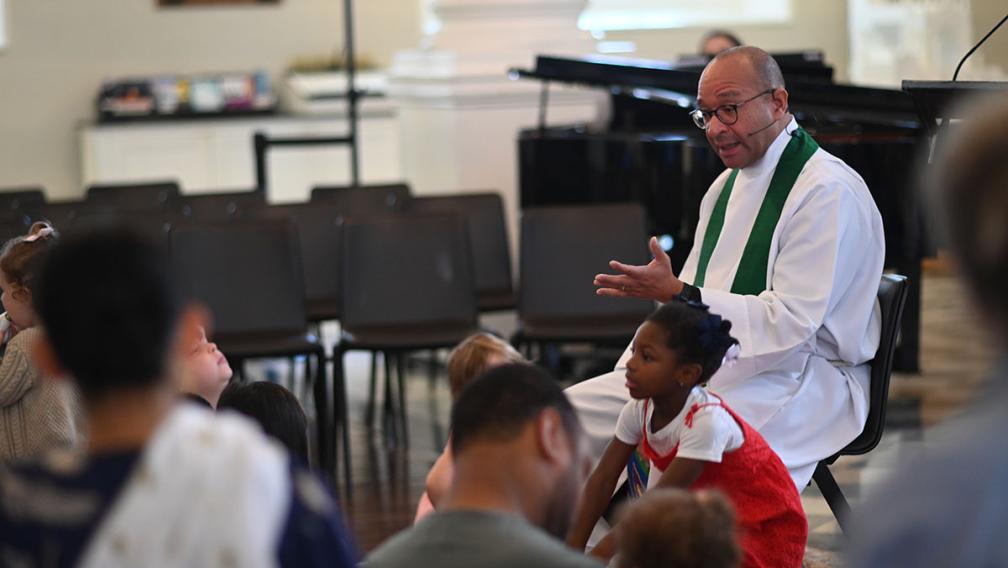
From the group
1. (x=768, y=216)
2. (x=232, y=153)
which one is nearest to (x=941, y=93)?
(x=768, y=216)

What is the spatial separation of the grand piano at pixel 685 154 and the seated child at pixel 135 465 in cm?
435

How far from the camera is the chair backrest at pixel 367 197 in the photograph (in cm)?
682

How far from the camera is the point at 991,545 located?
127 centimetres

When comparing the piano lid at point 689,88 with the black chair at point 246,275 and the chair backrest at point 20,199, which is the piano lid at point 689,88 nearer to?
the black chair at point 246,275

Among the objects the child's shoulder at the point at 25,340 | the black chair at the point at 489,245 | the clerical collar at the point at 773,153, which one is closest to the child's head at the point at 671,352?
the clerical collar at the point at 773,153

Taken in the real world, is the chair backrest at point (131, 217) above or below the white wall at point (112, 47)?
below

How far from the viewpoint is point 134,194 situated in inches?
292

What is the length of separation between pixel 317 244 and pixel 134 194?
1.47 m

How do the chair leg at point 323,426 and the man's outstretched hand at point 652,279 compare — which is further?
the chair leg at point 323,426

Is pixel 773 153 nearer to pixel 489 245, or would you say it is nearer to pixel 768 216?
pixel 768 216

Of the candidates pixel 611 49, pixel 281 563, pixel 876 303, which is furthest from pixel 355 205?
pixel 281 563

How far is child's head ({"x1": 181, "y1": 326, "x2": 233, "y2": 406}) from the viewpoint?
11.0 ft

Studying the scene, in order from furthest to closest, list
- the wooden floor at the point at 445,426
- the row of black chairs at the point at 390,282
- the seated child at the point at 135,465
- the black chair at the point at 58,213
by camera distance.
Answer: the black chair at the point at 58,213, the row of black chairs at the point at 390,282, the wooden floor at the point at 445,426, the seated child at the point at 135,465

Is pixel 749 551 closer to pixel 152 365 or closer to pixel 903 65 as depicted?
pixel 152 365
